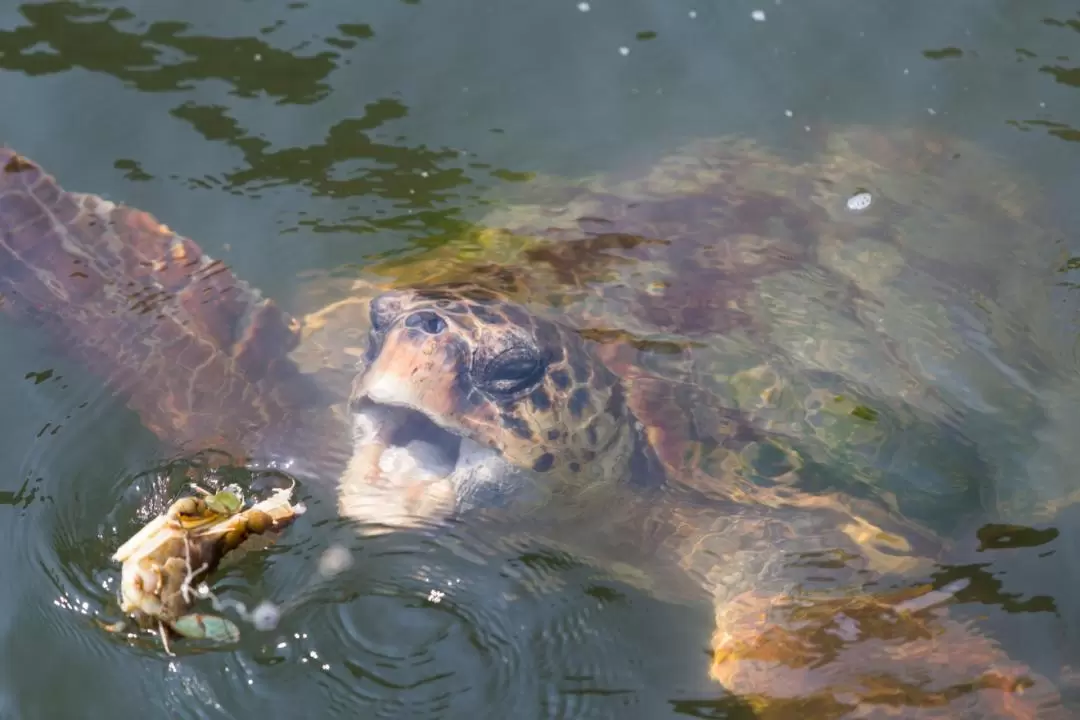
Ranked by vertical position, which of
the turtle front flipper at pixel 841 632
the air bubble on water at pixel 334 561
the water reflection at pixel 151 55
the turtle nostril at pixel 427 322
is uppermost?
the water reflection at pixel 151 55

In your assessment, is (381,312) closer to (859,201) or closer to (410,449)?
(410,449)

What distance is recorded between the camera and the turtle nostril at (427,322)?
405cm

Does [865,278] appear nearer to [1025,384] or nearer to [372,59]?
[1025,384]

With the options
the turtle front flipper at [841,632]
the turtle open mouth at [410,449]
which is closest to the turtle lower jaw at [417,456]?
the turtle open mouth at [410,449]

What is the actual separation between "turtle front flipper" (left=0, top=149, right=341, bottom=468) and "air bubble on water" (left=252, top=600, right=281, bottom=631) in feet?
2.47

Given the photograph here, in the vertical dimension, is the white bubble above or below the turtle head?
below

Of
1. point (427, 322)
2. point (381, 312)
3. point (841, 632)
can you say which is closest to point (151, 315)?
point (381, 312)

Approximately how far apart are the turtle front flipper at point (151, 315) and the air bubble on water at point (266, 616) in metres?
0.75

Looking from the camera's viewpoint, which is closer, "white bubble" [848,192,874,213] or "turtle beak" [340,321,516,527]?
"turtle beak" [340,321,516,527]

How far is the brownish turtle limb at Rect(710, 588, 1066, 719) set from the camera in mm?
3691

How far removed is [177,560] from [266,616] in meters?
0.54

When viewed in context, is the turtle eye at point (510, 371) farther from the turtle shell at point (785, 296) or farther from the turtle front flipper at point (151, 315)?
the turtle front flipper at point (151, 315)

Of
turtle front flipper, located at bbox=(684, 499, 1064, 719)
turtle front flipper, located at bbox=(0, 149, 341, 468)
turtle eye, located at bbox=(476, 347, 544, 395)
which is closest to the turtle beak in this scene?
turtle eye, located at bbox=(476, 347, 544, 395)

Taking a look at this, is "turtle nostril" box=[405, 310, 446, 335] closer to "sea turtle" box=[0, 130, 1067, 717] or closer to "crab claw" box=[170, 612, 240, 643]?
"sea turtle" box=[0, 130, 1067, 717]
